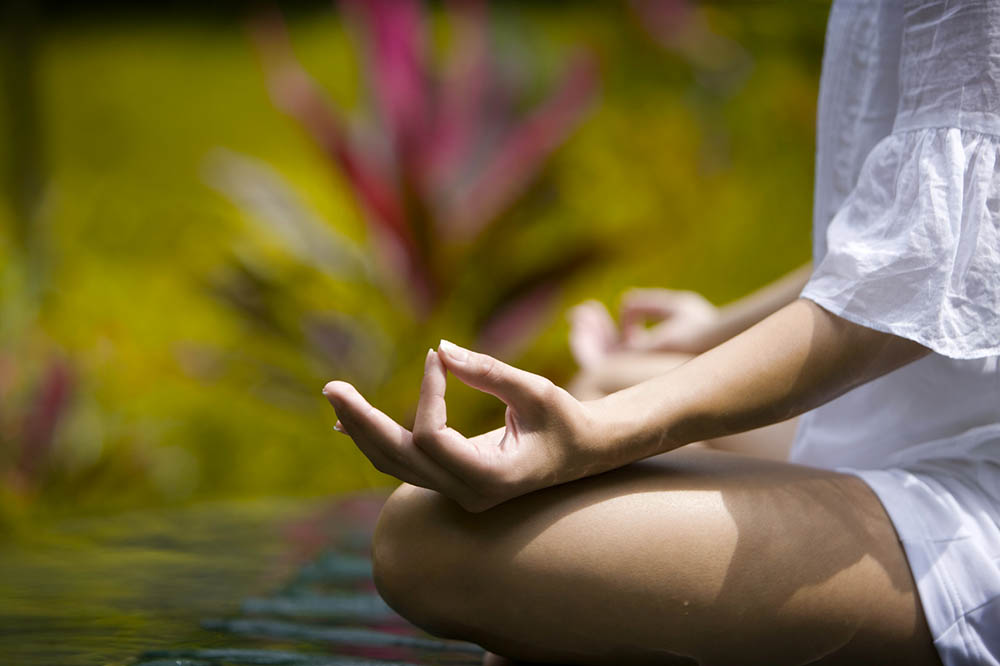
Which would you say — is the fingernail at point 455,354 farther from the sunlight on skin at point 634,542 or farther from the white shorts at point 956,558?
the white shorts at point 956,558

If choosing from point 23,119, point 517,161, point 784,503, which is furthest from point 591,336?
point 23,119

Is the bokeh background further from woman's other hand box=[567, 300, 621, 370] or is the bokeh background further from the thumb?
the thumb

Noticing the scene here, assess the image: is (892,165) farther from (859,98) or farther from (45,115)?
(45,115)

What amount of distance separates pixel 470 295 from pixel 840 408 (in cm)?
203

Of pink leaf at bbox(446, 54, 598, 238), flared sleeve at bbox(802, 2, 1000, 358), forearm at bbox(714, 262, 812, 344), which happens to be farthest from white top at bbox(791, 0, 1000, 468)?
pink leaf at bbox(446, 54, 598, 238)

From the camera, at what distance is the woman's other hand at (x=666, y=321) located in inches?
49.4

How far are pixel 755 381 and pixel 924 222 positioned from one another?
15cm

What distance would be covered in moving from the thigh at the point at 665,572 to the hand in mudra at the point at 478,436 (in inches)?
1.9

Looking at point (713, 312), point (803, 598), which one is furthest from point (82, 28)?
point (803, 598)

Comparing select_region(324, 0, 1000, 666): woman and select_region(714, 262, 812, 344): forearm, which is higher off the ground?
select_region(714, 262, 812, 344): forearm

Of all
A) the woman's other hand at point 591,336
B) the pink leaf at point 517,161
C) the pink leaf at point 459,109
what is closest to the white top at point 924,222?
the woman's other hand at point 591,336

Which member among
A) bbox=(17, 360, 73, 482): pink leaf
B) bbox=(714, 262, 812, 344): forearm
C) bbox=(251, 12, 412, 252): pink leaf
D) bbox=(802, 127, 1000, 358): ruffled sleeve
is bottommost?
bbox=(802, 127, 1000, 358): ruffled sleeve

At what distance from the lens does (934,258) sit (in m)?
0.66

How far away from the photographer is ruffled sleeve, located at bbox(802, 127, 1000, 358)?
651mm
